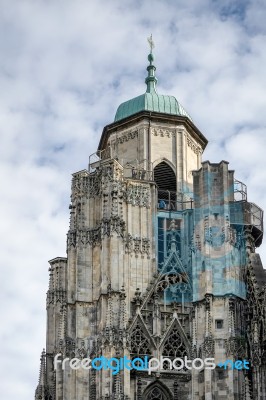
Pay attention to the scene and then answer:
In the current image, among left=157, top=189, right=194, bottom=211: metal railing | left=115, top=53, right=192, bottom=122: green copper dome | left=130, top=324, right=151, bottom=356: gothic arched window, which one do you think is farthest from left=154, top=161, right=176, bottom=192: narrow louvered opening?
left=130, top=324, right=151, bottom=356: gothic arched window

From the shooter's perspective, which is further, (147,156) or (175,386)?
(147,156)

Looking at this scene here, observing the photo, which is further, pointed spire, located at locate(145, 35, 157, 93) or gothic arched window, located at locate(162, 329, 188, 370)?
pointed spire, located at locate(145, 35, 157, 93)

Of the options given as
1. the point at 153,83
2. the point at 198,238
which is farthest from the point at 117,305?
the point at 153,83

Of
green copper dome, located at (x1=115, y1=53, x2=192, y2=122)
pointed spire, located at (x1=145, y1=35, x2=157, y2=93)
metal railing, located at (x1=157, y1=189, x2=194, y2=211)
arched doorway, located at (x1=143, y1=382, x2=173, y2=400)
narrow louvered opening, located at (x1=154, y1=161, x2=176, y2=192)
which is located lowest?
arched doorway, located at (x1=143, y1=382, x2=173, y2=400)

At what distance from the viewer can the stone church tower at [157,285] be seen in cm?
4309

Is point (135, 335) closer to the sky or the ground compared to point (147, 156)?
closer to the ground

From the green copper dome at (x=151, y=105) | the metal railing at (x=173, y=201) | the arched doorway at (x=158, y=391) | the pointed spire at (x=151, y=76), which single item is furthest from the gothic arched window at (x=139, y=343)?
the pointed spire at (x=151, y=76)

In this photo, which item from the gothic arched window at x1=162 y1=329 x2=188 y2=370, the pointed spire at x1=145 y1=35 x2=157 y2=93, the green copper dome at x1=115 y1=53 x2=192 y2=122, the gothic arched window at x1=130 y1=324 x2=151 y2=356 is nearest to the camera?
the gothic arched window at x1=130 y1=324 x2=151 y2=356

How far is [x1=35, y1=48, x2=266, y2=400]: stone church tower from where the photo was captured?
4309 centimetres

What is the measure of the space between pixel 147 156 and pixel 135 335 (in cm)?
912

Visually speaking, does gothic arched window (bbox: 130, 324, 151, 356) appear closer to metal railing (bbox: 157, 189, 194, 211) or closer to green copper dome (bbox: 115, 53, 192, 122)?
metal railing (bbox: 157, 189, 194, 211)

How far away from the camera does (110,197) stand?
46.2 metres

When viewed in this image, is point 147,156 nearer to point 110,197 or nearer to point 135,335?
point 110,197

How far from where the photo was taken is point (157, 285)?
45.5 m
